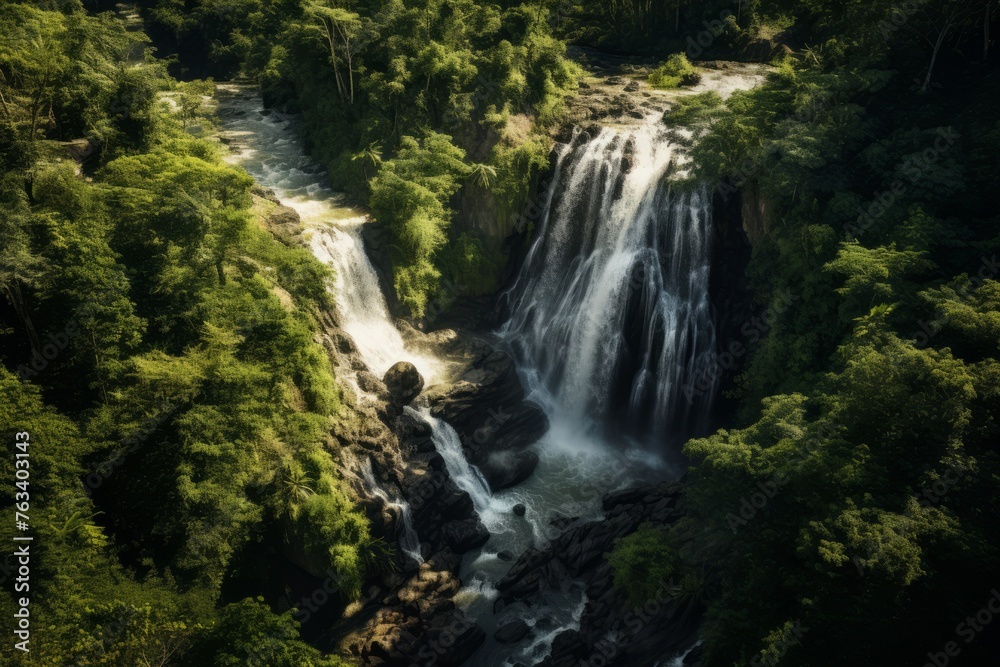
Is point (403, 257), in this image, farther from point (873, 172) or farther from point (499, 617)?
point (873, 172)

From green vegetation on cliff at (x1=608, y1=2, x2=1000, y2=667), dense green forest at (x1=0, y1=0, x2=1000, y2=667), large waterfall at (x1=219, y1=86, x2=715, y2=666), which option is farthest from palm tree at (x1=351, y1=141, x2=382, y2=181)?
green vegetation on cliff at (x1=608, y1=2, x2=1000, y2=667)

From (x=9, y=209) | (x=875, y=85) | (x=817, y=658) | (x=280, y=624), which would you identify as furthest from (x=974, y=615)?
(x=9, y=209)

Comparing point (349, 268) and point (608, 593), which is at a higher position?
point (349, 268)

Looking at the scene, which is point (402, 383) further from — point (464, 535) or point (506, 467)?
point (464, 535)

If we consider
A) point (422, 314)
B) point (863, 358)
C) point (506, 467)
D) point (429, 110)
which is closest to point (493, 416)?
point (506, 467)

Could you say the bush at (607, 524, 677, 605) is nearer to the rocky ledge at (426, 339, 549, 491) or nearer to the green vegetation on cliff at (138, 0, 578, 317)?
the rocky ledge at (426, 339, 549, 491)

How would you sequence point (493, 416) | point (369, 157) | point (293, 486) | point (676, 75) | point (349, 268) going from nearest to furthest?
A: point (293, 486)
point (493, 416)
point (349, 268)
point (369, 157)
point (676, 75)
